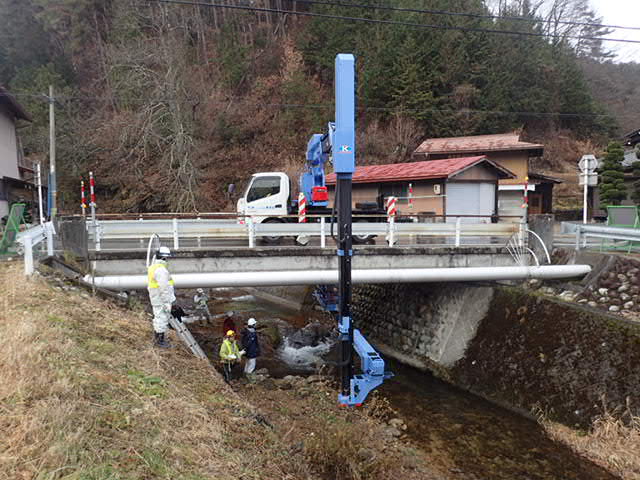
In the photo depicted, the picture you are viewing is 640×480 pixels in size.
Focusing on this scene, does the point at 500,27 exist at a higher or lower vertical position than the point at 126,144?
higher

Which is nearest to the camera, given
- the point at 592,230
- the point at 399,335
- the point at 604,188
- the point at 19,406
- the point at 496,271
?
the point at 19,406

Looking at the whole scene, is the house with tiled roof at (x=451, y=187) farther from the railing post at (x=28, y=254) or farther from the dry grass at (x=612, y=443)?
the railing post at (x=28, y=254)

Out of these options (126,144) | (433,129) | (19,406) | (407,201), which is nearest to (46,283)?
(19,406)

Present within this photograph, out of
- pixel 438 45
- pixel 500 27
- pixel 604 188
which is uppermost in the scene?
pixel 500 27

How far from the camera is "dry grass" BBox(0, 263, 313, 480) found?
11.4 ft

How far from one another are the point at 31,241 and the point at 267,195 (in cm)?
663

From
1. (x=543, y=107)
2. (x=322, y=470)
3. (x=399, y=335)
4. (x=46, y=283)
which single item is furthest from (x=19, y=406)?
(x=543, y=107)

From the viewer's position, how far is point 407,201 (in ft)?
63.2

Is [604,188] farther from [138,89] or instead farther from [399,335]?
[138,89]

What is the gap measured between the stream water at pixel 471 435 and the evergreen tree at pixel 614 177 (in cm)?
1856

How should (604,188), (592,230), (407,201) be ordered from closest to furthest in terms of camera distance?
1. (592,230)
2. (407,201)
3. (604,188)

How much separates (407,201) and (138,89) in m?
22.3

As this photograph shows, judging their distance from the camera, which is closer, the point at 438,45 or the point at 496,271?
the point at 496,271

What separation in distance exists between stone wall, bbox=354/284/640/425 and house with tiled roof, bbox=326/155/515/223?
18.2ft
